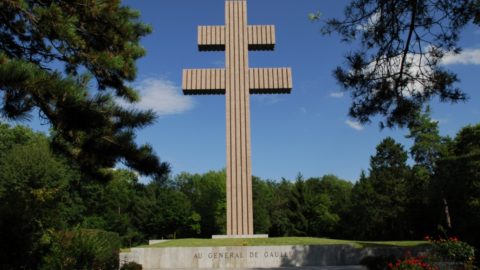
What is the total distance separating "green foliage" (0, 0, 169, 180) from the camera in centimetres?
450

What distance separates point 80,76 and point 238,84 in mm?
16534

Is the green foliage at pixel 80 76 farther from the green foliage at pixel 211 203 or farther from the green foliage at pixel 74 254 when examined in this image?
the green foliage at pixel 211 203

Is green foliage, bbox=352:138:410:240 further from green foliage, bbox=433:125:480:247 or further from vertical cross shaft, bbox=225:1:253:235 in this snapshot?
vertical cross shaft, bbox=225:1:253:235

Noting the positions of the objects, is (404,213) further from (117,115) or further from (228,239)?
(117,115)

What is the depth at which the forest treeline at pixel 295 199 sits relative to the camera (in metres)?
21.4

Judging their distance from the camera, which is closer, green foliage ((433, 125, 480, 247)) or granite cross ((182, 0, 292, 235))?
green foliage ((433, 125, 480, 247))

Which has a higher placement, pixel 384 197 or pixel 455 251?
pixel 384 197

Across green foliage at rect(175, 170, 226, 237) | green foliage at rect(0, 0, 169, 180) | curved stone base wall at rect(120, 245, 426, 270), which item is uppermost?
green foliage at rect(175, 170, 226, 237)

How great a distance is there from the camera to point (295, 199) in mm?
38938

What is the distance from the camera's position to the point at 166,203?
42438mm

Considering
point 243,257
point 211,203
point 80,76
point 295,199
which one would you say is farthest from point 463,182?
point 211,203

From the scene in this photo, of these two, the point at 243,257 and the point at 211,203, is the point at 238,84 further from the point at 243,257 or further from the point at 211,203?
the point at 211,203

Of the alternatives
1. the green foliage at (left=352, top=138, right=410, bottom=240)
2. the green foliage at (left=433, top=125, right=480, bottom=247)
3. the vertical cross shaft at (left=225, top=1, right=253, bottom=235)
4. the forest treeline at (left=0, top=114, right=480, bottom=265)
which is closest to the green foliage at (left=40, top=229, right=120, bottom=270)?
the forest treeline at (left=0, top=114, right=480, bottom=265)

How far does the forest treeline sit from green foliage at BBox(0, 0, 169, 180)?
289 centimetres
